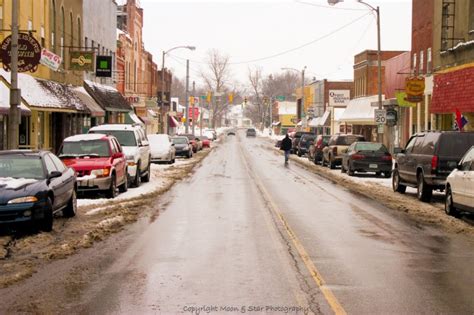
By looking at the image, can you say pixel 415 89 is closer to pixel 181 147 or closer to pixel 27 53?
pixel 181 147

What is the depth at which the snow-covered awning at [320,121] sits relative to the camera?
8620cm

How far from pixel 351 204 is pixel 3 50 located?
1334 cm

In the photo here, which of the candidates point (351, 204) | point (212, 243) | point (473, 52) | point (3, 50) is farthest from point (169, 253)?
point (473, 52)

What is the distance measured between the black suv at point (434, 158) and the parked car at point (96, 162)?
345 inches

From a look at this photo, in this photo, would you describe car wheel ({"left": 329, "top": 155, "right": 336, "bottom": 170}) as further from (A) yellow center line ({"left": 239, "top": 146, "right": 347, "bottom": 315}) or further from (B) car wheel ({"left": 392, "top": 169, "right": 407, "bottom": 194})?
(A) yellow center line ({"left": 239, "top": 146, "right": 347, "bottom": 315})

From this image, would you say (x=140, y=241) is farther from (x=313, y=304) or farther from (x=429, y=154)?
(x=429, y=154)

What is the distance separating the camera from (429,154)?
2008 centimetres

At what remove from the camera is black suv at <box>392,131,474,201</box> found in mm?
19406

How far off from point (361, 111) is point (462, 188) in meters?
47.3

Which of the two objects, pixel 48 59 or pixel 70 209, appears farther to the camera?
pixel 48 59

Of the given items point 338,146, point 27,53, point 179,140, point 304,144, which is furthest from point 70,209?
point 304,144

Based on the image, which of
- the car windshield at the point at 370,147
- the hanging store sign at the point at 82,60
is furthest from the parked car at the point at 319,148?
the hanging store sign at the point at 82,60

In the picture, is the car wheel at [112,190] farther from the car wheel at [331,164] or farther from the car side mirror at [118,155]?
the car wheel at [331,164]

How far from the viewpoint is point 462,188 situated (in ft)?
51.4
